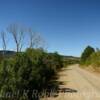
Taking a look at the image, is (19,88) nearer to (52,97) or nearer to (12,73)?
(12,73)

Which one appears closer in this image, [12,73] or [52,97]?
[12,73]

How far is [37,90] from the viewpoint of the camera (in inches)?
706

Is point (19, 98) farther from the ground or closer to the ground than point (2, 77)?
closer to the ground

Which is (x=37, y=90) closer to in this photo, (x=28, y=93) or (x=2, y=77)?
(x=28, y=93)

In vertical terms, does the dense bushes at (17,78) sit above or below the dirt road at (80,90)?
above

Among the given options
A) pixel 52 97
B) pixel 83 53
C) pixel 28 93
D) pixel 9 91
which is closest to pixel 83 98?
pixel 52 97

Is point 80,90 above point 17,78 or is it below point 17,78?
below

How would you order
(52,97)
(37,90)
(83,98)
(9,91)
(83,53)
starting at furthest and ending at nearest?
(83,53) < (37,90) < (52,97) < (83,98) < (9,91)

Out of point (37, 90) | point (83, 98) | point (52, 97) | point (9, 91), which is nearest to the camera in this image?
point (9, 91)

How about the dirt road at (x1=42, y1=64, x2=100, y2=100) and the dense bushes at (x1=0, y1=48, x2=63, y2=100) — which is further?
the dirt road at (x1=42, y1=64, x2=100, y2=100)

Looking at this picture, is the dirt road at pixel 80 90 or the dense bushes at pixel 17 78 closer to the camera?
the dense bushes at pixel 17 78

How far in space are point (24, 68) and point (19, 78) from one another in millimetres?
1424

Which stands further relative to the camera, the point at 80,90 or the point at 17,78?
the point at 80,90

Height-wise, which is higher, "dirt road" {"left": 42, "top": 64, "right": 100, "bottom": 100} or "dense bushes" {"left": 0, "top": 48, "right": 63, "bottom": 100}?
"dense bushes" {"left": 0, "top": 48, "right": 63, "bottom": 100}
